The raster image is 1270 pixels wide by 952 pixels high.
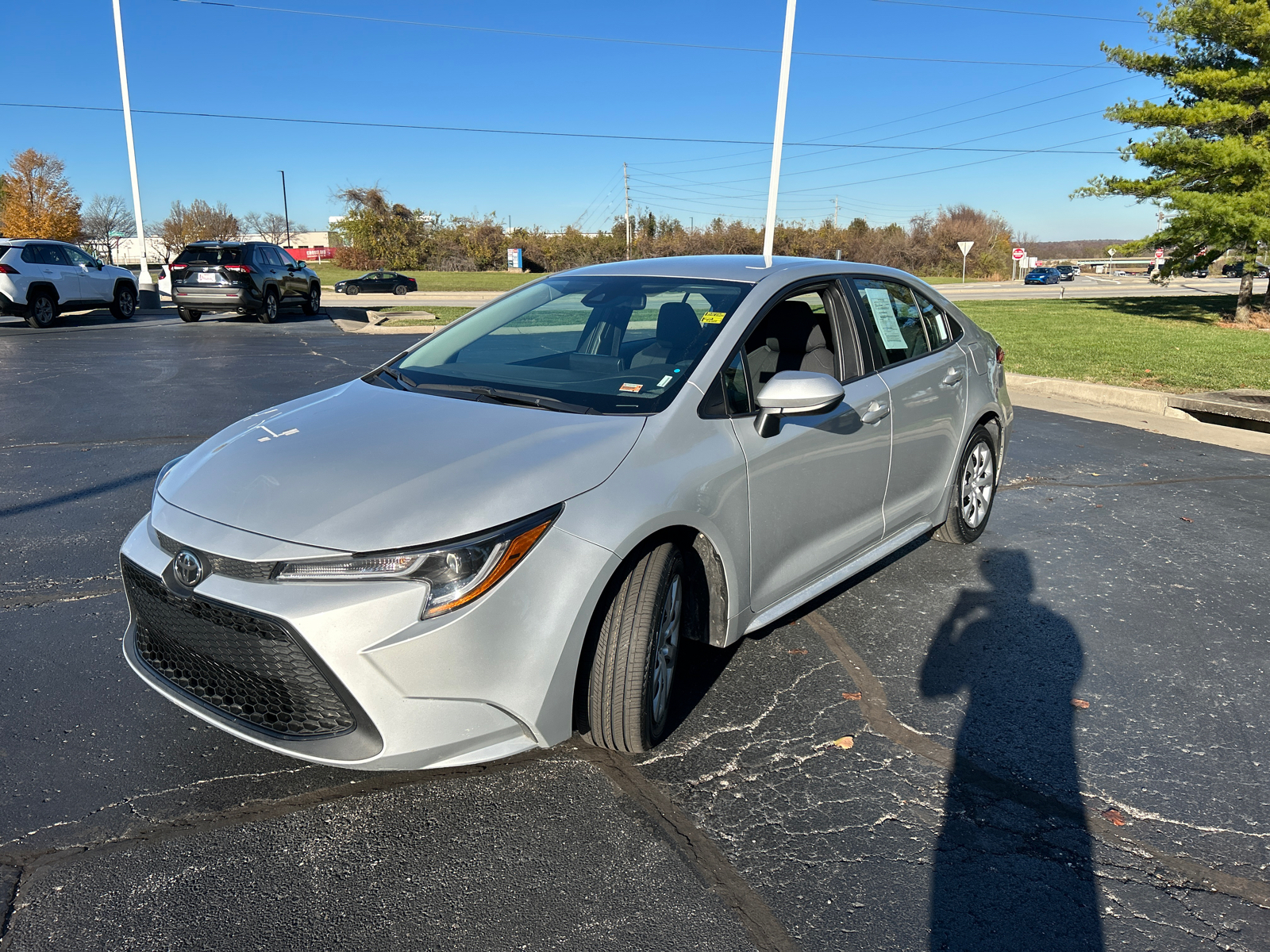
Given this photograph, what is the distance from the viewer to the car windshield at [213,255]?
2027 cm

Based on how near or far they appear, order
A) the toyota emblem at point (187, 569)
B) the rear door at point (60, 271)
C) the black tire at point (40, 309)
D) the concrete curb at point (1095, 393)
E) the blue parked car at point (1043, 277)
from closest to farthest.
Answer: the toyota emblem at point (187, 569) < the concrete curb at point (1095, 393) < the black tire at point (40, 309) < the rear door at point (60, 271) < the blue parked car at point (1043, 277)

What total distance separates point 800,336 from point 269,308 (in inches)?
767

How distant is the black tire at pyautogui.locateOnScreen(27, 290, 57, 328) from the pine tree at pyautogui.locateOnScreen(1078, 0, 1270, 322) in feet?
73.1

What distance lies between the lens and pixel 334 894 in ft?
8.11

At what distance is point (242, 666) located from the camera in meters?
2.61

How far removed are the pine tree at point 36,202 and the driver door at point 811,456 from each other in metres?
62.7

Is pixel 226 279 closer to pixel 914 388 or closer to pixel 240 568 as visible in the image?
pixel 914 388

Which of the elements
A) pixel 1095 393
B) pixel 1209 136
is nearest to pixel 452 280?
pixel 1209 136

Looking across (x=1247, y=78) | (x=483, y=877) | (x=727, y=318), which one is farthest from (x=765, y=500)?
(x=1247, y=78)

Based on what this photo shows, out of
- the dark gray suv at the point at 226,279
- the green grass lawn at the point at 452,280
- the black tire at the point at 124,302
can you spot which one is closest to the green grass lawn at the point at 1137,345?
the dark gray suv at the point at 226,279

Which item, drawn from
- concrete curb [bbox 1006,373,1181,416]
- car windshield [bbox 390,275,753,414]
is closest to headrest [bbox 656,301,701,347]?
car windshield [bbox 390,275,753,414]

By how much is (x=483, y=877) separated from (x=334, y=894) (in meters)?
0.38

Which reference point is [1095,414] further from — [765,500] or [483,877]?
[483,877]

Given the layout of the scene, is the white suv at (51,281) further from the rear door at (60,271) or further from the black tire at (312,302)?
the black tire at (312,302)
